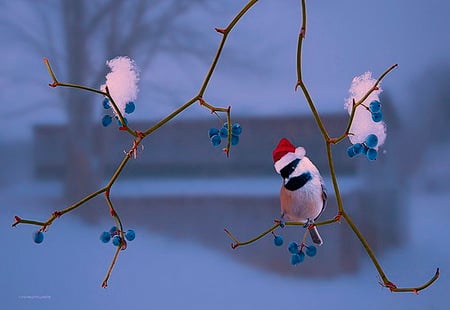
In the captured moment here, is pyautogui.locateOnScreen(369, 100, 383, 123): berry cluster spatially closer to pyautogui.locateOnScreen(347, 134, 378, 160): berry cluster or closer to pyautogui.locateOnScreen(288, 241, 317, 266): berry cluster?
pyautogui.locateOnScreen(347, 134, 378, 160): berry cluster

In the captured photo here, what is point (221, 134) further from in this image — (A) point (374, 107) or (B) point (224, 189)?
(B) point (224, 189)

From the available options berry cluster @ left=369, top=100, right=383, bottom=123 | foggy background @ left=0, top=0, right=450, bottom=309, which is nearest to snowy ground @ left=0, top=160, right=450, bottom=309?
foggy background @ left=0, top=0, right=450, bottom=309

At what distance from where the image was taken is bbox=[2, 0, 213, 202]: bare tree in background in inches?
38.4

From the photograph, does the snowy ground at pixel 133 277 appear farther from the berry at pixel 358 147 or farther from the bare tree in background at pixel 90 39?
the berry at pixel 358 147

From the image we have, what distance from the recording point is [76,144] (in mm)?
995

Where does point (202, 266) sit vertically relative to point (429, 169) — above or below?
below

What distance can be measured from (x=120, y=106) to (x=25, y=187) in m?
0.40

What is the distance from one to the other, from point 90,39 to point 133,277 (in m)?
0.41

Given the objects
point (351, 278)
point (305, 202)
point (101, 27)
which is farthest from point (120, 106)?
point (351, 278)

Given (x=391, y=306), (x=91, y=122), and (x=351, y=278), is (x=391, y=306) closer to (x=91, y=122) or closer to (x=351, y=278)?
(x=351, y=278)

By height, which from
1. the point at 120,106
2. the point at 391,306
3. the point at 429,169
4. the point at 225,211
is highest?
the point at 120,106

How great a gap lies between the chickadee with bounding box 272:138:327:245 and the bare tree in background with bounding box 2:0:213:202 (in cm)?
36

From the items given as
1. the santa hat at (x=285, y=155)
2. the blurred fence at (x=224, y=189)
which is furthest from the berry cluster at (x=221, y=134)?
the blurred fence at (x=224, y=189)

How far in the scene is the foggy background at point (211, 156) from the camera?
96 cm
